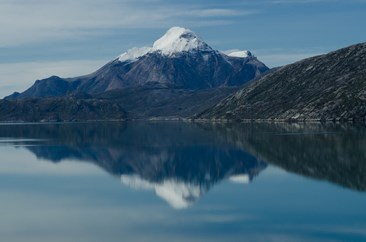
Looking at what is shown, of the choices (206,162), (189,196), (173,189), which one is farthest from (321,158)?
(189,196)

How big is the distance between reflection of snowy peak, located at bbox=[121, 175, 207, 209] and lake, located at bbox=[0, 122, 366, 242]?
0.43ft

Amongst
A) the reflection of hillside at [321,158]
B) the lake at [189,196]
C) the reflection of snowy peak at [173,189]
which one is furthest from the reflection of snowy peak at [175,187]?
the reflection of hillside at [321,158]

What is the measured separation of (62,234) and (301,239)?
1816 cm

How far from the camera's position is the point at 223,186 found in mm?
72250

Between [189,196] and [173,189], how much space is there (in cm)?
663

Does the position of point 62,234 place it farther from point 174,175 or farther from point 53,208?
point 174,175

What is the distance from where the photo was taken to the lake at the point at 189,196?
4572 cm

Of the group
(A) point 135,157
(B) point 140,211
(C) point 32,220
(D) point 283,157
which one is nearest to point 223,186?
(B) point 140,211

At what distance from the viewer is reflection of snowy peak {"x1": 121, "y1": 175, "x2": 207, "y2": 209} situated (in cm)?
6043

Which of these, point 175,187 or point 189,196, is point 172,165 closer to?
point 175,187

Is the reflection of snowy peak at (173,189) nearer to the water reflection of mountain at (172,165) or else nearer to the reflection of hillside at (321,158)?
the water reflection of mountain at (172,165)

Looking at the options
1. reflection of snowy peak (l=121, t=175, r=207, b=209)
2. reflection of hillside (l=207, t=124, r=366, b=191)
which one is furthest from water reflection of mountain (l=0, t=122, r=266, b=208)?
reflection of hillside (l=207, t=124, r=366, b=191)

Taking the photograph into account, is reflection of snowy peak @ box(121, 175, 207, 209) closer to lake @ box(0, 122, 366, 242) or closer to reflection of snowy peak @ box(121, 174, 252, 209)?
reflection of snowy peak @ box(121, 174, 252, 209)

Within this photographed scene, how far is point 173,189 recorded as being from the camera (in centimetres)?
6981
